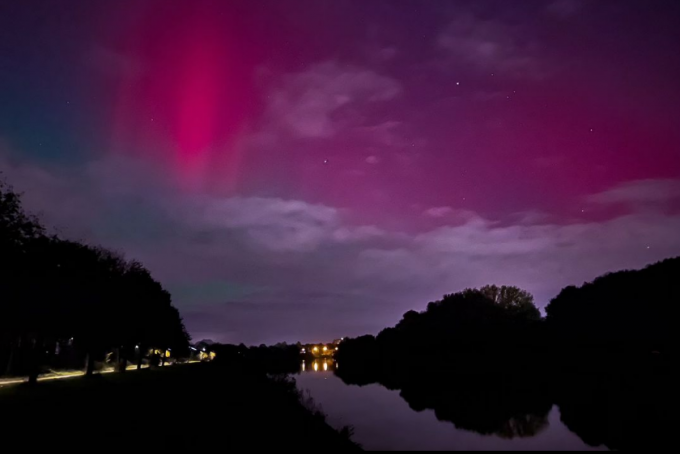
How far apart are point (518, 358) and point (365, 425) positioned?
63862mm

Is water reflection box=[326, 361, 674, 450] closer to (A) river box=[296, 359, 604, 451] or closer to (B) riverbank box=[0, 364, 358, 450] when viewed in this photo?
(A) river box=[296, 359, 604, 451]

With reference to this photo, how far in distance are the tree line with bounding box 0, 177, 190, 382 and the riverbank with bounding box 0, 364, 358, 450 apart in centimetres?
877

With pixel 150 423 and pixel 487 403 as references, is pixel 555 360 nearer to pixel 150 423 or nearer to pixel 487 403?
pixel 487 403

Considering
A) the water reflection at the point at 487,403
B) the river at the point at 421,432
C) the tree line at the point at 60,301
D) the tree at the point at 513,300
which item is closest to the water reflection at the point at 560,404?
the water reflection at the point at 487,403

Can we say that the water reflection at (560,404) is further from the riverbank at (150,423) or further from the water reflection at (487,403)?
the riverbank at (150,423)

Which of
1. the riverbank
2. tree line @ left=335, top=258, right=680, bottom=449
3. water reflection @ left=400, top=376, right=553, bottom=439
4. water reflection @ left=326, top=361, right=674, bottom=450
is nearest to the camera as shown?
the riverbank

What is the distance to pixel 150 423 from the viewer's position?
20766 mm

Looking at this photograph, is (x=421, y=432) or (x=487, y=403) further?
(x=487, y=403)

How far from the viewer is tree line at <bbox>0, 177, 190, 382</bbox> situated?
124 ft

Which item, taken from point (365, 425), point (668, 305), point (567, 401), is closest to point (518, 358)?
point (668, 305)

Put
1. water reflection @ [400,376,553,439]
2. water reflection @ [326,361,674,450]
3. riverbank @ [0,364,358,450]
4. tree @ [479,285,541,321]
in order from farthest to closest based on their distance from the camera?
tree @ [479,285,541,321]
water reflection @ [400,376,553,439]
water reflection @ [326,361,674,450]
riverbank @ [0,364,358,450]

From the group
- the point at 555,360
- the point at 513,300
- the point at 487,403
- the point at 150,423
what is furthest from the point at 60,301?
the point at 513,300

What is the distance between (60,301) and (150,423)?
29.1 m

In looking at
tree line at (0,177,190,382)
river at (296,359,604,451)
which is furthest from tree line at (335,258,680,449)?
tree line at (0,177,190,382)
